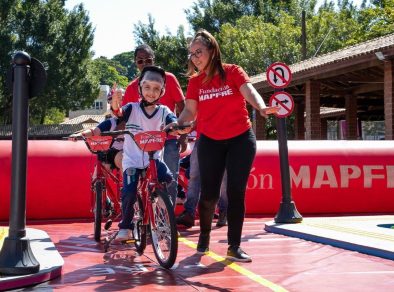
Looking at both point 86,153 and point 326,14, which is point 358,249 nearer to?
point 86,153

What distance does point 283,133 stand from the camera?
8703 millimetres

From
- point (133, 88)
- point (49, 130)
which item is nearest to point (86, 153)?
point (133, 88)

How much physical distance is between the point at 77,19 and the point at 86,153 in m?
44.6

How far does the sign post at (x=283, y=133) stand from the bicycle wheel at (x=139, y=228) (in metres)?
2.76

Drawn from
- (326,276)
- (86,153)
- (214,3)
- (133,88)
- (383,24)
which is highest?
(214,3)

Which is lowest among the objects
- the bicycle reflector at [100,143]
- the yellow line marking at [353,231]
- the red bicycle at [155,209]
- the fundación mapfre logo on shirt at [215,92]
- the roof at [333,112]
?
the yellow line marking at [353,231]

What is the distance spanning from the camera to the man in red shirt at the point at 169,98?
7.16 metres

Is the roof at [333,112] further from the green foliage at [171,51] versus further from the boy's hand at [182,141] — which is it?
the boy's hand at [182,141]

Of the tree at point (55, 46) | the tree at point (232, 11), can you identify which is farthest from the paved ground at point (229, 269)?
the tree at point (232, 11)

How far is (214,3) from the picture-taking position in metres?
66.1

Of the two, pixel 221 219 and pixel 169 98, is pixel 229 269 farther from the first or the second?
pixel 221 219

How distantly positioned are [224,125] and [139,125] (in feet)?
3.03

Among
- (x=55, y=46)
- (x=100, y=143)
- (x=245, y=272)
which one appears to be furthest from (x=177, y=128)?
(x=55, y=46)

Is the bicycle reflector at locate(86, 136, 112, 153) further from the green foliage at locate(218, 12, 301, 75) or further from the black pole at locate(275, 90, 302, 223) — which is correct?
the green foliage at locate(218, 12, 301, 75)
